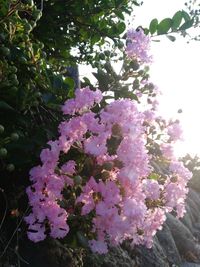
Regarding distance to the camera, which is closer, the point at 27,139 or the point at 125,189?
the point at 125,189

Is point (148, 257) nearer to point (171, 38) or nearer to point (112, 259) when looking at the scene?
point (112, 259)

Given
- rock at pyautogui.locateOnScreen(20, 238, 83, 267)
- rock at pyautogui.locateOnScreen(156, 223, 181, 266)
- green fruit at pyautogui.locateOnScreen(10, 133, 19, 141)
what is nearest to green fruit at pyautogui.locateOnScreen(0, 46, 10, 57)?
green fruit at pyautogui.locateOnScreen(10, 133, 19, 141)

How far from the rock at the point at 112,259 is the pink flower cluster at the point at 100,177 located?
148 centimetres

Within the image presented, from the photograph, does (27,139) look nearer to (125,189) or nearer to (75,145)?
(75,145)

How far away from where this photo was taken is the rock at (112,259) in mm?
3385

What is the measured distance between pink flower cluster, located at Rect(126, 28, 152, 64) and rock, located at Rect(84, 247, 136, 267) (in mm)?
1509

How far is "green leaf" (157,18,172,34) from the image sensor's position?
2896mm

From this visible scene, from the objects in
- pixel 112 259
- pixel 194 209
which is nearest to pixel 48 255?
pixel 112 259

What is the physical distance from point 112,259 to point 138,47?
1.78 m

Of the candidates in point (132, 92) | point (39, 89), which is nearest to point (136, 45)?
point (132, 92)

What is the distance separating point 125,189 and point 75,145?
0.90 ft

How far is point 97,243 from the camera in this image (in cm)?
195

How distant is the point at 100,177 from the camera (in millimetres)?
1917

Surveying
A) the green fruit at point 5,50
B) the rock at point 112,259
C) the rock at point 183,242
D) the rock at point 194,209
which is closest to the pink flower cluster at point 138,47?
the green fruit at point 5,50
